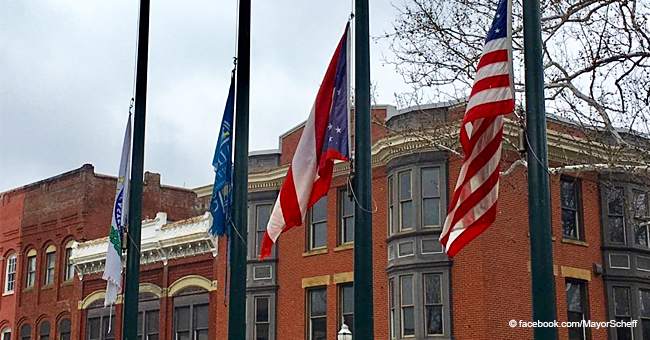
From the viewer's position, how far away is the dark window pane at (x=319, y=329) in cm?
3175

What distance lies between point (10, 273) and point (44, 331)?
517cm

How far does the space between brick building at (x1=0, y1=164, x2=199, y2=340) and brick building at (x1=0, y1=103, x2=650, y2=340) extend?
11.0m

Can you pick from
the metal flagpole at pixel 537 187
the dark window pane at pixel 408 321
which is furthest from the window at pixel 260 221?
the metal flagpole at pixel 537 187

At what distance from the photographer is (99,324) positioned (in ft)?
138

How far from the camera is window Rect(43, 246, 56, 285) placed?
45.6 m

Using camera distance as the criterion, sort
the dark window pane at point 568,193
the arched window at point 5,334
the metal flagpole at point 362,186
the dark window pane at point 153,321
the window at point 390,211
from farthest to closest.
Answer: the arched window at point 5,334, the dark window pane at point 153,321, the dark window pane at point 568,193, the window at point 390,211, the metal flagpole at point 362,186

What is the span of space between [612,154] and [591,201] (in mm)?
11479

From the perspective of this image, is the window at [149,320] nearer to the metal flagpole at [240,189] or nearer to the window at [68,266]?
the window at [68,266]

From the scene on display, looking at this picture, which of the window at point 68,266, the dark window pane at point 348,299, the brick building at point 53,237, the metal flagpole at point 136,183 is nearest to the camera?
the metal flagpole at point 136,183

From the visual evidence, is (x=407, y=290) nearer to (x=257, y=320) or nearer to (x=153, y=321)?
(x=257, y=320)

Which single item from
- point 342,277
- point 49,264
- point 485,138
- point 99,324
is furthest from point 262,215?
point 485,138

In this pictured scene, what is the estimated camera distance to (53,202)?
46.5 metres

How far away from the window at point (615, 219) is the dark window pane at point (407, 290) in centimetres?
673

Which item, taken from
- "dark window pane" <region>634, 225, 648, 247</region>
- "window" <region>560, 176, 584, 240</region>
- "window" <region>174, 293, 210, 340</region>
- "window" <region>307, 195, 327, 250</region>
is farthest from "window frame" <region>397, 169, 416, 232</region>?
"window" <region>174, 293, 210, 340</region>
